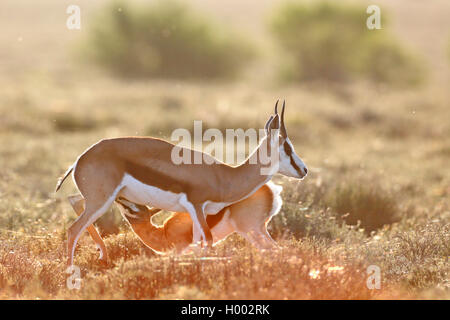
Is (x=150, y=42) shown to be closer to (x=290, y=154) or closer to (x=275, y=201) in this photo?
(x=275, y=201)

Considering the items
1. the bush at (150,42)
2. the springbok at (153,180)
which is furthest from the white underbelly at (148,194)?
the bush at (150,42)

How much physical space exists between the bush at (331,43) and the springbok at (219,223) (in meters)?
31.7

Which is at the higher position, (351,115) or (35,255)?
(351,115)

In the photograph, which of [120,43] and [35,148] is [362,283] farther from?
[120,43]

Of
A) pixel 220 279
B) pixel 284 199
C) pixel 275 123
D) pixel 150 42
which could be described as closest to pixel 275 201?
pixel 275 123

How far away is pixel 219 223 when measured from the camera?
304 inches

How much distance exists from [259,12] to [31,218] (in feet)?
280

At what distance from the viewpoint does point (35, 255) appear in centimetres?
763

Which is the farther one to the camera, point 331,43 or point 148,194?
point 331,43

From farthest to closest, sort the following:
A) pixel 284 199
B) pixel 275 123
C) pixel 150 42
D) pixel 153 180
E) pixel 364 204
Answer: pixel 150 42, pixel 364 204, pixel 284 199, pixel 275 123, pixel 153 180

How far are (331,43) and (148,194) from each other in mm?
33091

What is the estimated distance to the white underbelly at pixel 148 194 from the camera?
6816mm

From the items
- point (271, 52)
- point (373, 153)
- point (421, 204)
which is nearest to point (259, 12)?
point (271, 52)

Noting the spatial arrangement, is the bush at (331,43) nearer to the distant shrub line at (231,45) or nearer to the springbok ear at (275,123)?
the distant shrub line at (231,45)
